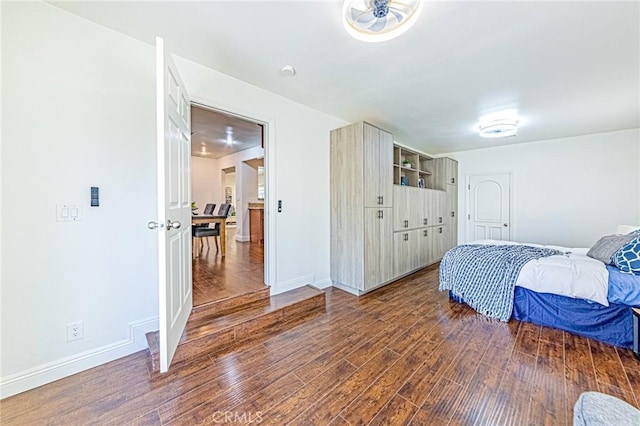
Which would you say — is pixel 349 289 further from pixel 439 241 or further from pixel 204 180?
pixel 204 180

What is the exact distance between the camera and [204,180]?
7.89 metres

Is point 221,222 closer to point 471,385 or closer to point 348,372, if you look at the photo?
point 348,372

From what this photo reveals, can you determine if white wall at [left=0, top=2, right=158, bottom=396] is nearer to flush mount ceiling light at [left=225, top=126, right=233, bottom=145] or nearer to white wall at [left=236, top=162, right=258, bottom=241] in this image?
flush mount ceiling light at [left=225, top=126, right=233, bottom=145]

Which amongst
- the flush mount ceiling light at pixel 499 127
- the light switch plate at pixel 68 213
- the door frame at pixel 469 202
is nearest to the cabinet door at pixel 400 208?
the flush mount ceiling light at pixel 499 127

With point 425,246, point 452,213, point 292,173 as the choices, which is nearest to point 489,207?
point 452,213

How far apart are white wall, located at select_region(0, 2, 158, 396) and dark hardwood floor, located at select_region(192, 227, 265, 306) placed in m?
0.62

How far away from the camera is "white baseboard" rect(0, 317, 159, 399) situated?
1.60 metres

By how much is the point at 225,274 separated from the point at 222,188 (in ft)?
18.1

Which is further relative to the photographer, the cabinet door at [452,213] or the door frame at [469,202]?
the cabinet door at [452,213]

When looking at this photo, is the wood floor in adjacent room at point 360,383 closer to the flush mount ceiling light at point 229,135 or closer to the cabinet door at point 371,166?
the cabinet door at point 371,166

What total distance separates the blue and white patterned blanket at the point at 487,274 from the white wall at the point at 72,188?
320 cm

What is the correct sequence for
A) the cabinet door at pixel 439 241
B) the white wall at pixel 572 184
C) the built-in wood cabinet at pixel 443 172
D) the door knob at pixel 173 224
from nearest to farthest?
the door knob at pixel 173 224
the white wall at pixel 572 184
the cabinet door at pixel 439 241
the built-in wood cabinet at pixel 443 172

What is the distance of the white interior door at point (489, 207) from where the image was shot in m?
5.27

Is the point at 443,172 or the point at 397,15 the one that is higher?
the point at 397,15
